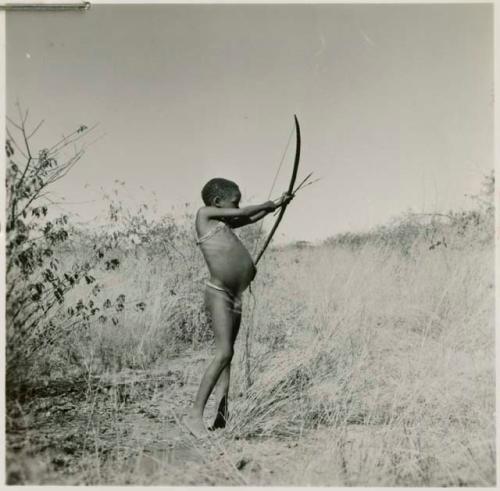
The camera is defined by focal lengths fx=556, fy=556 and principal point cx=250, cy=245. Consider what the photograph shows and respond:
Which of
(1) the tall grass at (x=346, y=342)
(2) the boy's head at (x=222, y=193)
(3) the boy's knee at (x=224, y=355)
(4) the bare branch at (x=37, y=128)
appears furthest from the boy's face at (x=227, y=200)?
(4) the bare branch at (x=37, y=128)

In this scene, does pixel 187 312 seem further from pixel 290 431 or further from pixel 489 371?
pixel 489 371

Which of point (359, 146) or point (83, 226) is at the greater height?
point (359, 146)

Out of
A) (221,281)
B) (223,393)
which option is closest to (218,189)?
(221,281)

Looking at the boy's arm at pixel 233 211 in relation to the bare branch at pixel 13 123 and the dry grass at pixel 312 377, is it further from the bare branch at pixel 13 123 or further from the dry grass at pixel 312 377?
the bare branch at pixel 13 123

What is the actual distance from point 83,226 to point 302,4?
7.73ft

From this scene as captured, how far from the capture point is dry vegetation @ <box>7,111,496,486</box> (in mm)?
3385

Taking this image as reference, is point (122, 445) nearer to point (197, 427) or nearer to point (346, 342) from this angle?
point (197, 427)

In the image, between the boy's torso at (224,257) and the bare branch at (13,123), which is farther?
the bare branch at (13,123)

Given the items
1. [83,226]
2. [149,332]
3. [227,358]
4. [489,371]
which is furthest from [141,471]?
[489,371]

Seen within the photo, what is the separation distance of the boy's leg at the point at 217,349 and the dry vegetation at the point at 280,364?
0.16 meters

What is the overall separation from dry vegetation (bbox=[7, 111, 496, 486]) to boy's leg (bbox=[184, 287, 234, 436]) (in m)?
0.16

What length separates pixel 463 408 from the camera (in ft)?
12.2

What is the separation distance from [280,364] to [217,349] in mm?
964

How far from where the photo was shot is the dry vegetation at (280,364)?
3385 mm
